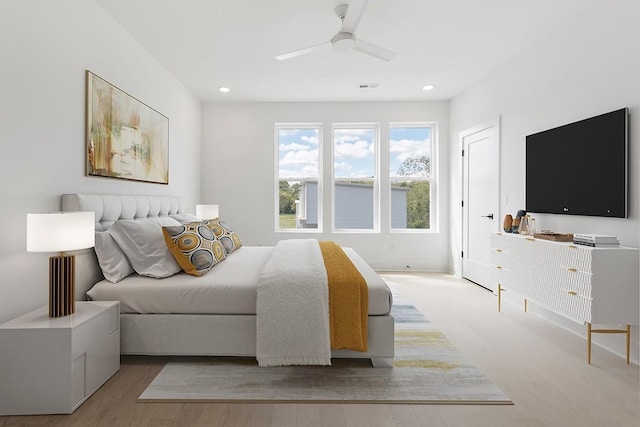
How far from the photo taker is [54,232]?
5.99 feet

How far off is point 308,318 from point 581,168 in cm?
244

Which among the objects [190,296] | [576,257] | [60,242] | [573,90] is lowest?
[190,296]

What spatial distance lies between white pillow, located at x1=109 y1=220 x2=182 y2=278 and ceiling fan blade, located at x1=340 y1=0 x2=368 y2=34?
84.4 inches

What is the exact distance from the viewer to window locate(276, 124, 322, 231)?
553 cm

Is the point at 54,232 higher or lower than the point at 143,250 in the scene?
higher

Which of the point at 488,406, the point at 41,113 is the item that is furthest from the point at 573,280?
the point at 41,113

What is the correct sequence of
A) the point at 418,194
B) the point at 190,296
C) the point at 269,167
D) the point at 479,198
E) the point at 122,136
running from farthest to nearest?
the point at 418,194 < the point at 269,167 < the point at 479,198 < the point at 122,136 < the point at 190,296

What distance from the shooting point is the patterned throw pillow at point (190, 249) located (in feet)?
8.17

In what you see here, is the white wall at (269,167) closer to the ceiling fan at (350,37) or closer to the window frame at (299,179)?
the window frame at (299,179)

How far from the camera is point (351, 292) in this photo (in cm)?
217

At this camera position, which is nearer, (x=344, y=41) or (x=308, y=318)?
(x=308, y=318)

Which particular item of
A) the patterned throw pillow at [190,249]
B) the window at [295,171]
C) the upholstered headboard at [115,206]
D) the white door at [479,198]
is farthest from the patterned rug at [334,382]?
the window at [295,171]

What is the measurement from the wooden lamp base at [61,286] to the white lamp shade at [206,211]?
252 cm

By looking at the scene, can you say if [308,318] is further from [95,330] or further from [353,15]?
[353,15]
